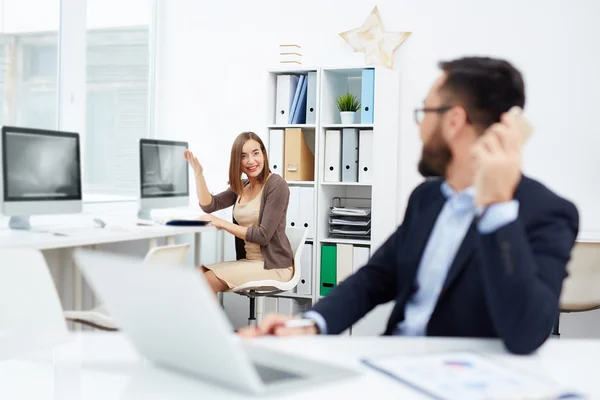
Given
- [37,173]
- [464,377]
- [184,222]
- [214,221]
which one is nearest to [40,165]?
[37,173]

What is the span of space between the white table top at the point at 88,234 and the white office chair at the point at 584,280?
6.47 feet

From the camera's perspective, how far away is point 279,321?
54.9 inches

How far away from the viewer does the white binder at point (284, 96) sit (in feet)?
15.5

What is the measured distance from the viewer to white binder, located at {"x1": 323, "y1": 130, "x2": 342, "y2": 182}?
4629mm

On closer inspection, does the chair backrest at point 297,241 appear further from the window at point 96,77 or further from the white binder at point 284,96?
the window at point 96,77

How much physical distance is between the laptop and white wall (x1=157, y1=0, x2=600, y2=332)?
10.4ft

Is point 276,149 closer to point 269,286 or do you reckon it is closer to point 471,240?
point 269,286

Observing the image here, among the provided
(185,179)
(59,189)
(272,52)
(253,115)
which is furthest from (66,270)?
(272,52)

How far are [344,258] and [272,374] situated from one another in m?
3.48

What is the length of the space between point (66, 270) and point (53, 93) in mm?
1174

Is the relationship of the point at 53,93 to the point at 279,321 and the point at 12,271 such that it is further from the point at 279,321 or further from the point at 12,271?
the point at 279,321

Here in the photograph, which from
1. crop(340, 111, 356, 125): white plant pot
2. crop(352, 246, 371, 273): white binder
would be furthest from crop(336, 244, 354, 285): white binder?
crop(340, 111, 356, 125): white plant pot

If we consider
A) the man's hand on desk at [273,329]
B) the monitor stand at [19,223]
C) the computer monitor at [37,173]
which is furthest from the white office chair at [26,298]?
the monitor stand at [19,223]

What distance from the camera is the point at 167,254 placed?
2.95 meters
